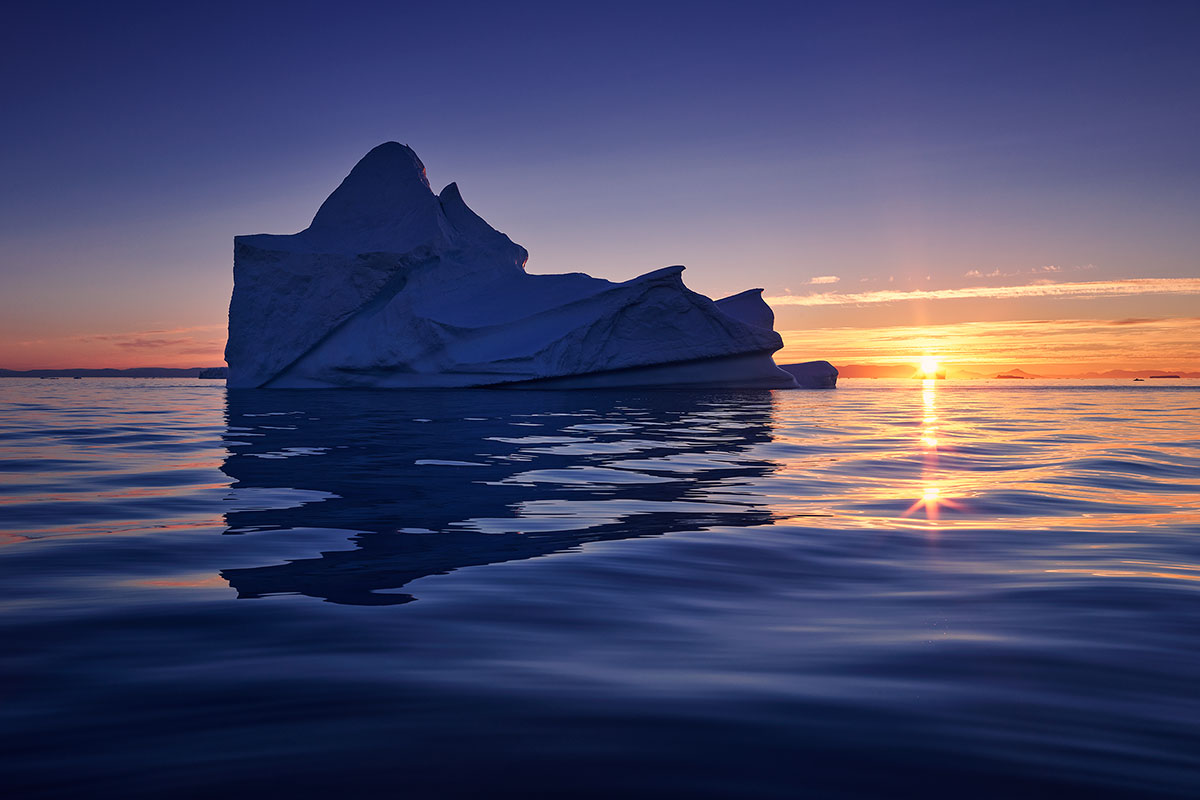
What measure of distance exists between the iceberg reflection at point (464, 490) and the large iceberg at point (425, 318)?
17.2 meters

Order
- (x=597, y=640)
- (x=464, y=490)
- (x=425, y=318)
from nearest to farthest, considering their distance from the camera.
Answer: (x=597, y=640)
(x=464, y=490)
(x=425, y=318)

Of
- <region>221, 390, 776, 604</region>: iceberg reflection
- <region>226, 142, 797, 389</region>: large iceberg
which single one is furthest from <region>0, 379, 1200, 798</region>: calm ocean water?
<region>226, 142, 797, 389</region>: large iceberg

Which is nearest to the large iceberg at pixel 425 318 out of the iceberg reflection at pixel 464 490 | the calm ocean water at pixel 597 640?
the iceberg reflection at pixel 464 490

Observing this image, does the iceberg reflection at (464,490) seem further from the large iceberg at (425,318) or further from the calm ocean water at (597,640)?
the large iceberg at (425,318)

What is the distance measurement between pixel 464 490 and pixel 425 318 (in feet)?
84.2

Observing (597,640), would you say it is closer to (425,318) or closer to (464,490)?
(464,490)

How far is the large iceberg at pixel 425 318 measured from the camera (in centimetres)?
2930

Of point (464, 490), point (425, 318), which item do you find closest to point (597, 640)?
point (464, 490)

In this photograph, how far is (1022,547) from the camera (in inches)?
146

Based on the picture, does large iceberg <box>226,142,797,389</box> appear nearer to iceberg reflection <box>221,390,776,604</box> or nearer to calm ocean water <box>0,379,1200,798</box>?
iceberg reflection <box>221,390,776,604</box>

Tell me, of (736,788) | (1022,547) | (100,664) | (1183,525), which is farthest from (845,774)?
(1183,525)

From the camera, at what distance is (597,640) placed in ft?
7.55

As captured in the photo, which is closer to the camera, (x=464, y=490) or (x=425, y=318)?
(x=464, y=490)

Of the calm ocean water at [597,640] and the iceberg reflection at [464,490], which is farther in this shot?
the iceberg reflection at [464,490]
